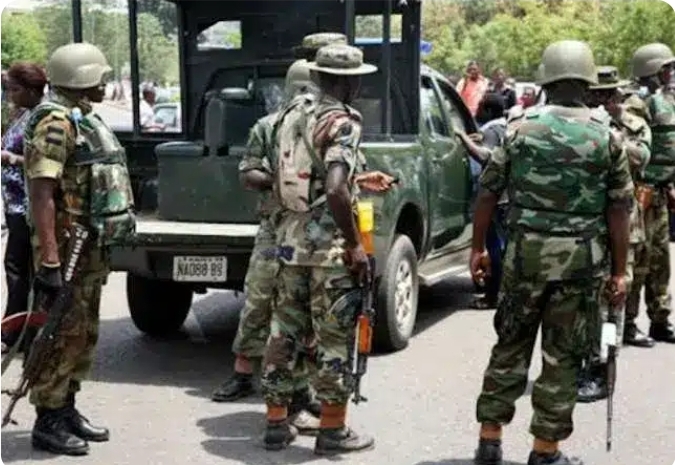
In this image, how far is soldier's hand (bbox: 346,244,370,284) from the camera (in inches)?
197

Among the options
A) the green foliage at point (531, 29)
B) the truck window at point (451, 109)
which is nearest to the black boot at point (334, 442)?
the truck window at point (451, 109)

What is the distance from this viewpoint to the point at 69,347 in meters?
5.18

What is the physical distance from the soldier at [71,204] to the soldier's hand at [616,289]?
2101 millimetres

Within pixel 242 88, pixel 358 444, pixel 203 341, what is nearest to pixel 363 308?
pixel 358 444

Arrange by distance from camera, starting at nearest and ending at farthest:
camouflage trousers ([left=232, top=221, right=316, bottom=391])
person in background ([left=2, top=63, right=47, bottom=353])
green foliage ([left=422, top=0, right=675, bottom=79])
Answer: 1. camouflage trousers ([left=232, top=221, right=316, bottom=391])
2. person in background ([left=2, top=63, right=47, bottom=353])
3. green foliage ([left=422, top=0, right=675, bottom=79])

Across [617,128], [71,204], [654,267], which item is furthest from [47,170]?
[654,267]

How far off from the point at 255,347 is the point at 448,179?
8.27 ft

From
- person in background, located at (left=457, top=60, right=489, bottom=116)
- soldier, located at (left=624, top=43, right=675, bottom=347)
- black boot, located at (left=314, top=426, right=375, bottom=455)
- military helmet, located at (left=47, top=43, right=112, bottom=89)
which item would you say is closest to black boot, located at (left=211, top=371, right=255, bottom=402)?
black boot, located at (left=314, top=426, right=375, bottom=455)

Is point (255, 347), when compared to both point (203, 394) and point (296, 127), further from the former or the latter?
point (296, 127)

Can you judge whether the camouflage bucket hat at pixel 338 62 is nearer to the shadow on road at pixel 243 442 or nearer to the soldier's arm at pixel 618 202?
the soldier's arm at pixel 618 202

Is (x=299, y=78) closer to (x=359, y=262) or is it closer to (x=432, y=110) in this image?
(x=359, y=262)

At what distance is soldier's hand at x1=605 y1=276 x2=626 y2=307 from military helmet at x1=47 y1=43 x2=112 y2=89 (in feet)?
7.83

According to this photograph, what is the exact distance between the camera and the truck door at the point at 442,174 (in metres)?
7.73

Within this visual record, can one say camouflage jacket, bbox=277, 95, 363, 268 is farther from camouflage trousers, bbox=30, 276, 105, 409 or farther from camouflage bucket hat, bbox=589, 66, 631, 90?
camouflage bucket hat, bbox=589, 66, 631, 90
